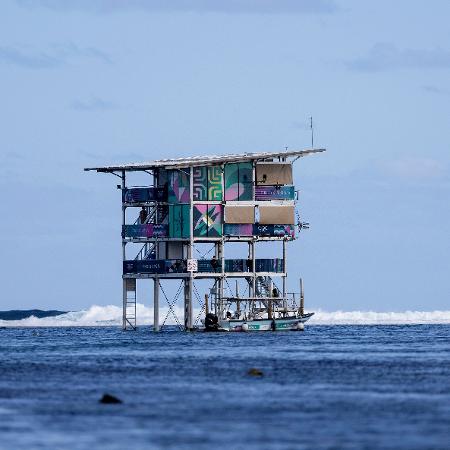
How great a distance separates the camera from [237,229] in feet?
439

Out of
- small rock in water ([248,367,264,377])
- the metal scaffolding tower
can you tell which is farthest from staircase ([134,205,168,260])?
small rock in water ([248,367,264,377])

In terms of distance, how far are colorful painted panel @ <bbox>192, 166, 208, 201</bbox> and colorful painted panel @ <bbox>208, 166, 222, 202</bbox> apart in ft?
0.99

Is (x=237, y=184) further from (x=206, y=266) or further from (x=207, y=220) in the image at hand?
(x=206, y=266)

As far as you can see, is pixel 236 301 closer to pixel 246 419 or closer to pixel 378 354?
pixel 378 354

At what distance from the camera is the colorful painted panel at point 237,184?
440 feet

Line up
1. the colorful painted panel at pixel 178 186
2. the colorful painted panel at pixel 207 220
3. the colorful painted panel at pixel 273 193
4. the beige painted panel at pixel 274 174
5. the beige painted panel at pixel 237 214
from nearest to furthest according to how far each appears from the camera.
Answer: the colorful painted panel at pixel 207 220 < the beige painted panel at pixel 237 214 < the colorful painted panel at pixel 178 186 < the colorful painted panel at pixel 273 193 < the beige painted panel at pixel 274 174

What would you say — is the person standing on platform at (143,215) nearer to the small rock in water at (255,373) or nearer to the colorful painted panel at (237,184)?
the colorful painted panel at (237,184)

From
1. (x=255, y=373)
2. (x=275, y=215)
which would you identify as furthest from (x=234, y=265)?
(x=255, y=373)

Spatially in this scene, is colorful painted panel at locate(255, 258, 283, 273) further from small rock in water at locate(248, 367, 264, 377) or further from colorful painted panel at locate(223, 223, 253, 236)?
small rock in water at locate(248, 367, 264, 377)

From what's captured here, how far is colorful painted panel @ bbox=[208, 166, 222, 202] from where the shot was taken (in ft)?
438

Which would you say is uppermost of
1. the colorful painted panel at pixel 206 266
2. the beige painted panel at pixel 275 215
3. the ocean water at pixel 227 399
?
the beige painted panel at pixel 275 215

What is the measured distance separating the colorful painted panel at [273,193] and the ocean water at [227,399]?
96.6ft

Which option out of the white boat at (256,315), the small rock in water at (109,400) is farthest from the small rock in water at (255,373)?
the white boat at (256,315)

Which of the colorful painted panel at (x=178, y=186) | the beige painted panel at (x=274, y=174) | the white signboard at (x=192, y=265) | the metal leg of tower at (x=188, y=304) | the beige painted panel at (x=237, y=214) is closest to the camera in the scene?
the white signboard at (x=192, y=265)
